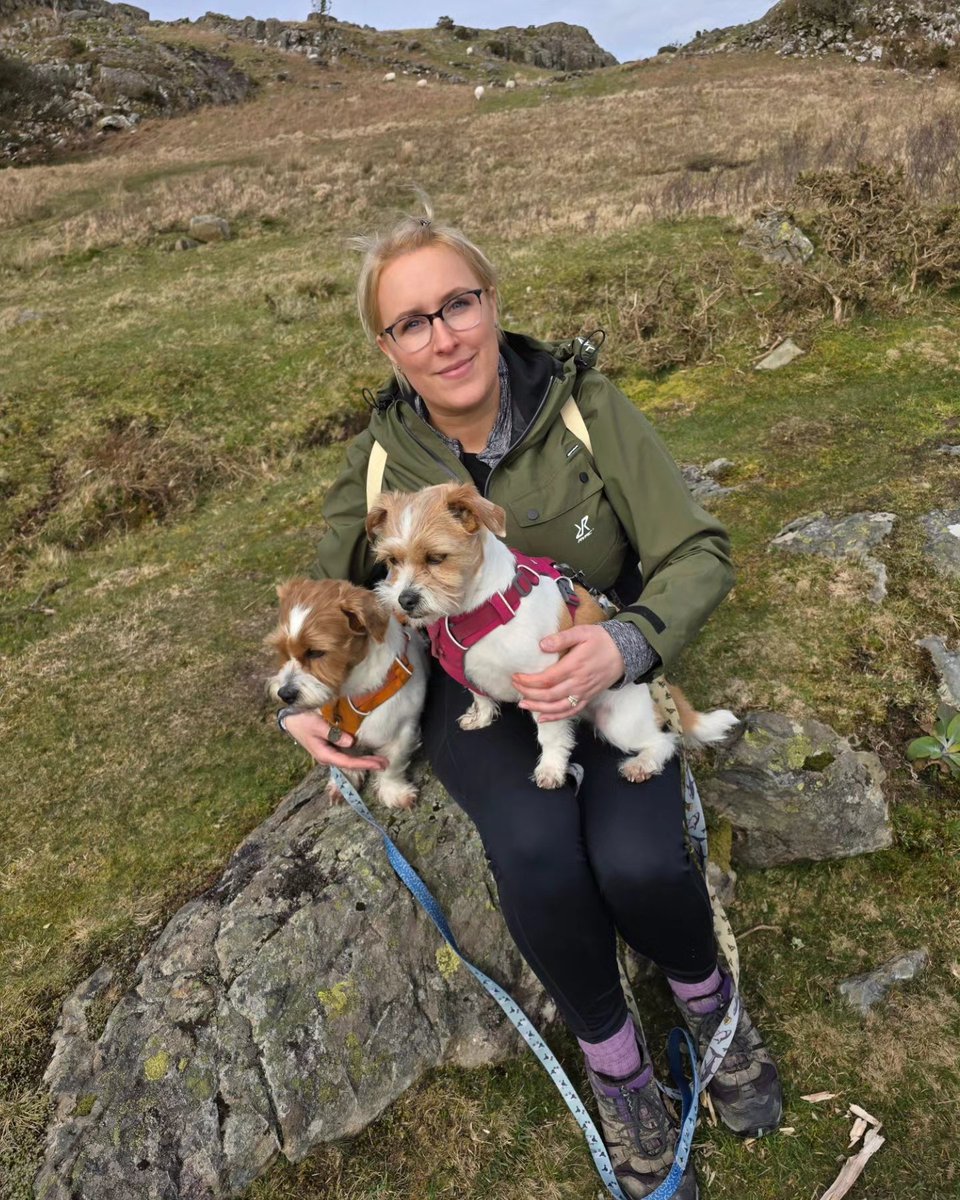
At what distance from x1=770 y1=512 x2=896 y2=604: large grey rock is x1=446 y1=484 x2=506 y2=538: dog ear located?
3.08 meters

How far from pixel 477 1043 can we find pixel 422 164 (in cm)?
2789

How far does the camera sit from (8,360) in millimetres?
12773

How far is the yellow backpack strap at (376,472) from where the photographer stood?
3.78 m

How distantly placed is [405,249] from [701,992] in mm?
3556

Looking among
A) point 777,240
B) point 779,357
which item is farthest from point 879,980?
point 777,240

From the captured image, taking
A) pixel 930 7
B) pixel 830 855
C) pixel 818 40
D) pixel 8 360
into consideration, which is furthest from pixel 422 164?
pixel 930 7

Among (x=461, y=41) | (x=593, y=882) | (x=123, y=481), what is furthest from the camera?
(x=461, y=41)

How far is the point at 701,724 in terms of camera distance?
3723 millimetres

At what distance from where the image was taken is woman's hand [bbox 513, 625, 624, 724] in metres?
2.90

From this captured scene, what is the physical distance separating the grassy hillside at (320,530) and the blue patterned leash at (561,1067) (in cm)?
16

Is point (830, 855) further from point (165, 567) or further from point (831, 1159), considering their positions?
point (165, 567)

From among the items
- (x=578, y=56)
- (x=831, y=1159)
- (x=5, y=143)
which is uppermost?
(x=578, y=56)

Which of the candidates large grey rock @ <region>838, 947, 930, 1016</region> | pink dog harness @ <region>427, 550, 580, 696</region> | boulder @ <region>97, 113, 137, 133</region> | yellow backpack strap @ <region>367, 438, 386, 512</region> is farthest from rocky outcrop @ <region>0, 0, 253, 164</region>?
large grey rock @ <region>838, 947, 930, 1016</region>

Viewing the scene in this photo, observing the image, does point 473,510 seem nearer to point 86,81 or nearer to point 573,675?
point 573,675
